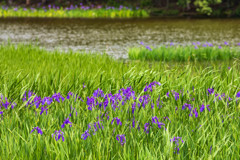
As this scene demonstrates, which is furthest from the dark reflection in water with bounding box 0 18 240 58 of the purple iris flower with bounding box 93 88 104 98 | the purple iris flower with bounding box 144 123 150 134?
the purple iris flower with bounding box 144 123 150 134

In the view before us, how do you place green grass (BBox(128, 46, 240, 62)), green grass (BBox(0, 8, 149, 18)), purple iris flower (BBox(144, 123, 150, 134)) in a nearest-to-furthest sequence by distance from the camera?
purple iris flower (BBox(144, 123, 150, 134)), green grass (BBox(128, 46, 240, 62)), green grass (BBox(0, 8, 149, 18))

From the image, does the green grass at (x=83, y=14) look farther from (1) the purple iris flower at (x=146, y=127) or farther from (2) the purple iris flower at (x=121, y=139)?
(2) the purple iris flower at (x=121, y=139)

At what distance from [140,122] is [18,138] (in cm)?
106

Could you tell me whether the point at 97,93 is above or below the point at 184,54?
above

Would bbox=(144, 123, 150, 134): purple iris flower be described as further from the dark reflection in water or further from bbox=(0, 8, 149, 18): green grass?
bbox=(0, 8, 149, 18): green grass

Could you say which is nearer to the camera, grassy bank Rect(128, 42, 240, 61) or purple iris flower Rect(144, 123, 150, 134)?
purple iris flower Rect(144, 123, 150, 134)

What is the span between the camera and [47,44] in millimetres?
12852

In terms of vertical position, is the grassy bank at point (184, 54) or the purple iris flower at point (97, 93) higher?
the purple iris flower at point (97, 93)

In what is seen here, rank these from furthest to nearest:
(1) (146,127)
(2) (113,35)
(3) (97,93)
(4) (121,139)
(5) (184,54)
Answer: (2) (113,35), (5) (184,54), (3) (97,93), (1) (146,127), (4) (121,139)

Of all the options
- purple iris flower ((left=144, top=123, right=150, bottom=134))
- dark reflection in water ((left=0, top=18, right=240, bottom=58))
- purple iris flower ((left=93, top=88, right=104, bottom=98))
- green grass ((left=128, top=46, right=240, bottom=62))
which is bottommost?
dark reflection in water ((left=0, top=18, right=240, bottom=58))

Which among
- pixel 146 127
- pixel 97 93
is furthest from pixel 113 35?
pixel 146 127

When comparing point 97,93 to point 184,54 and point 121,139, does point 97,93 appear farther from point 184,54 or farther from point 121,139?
point 184,54

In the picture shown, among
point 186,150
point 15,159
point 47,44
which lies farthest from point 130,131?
point 47,44

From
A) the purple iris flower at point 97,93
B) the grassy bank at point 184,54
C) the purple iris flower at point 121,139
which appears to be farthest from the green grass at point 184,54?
the purple iris flower at point 121,139
